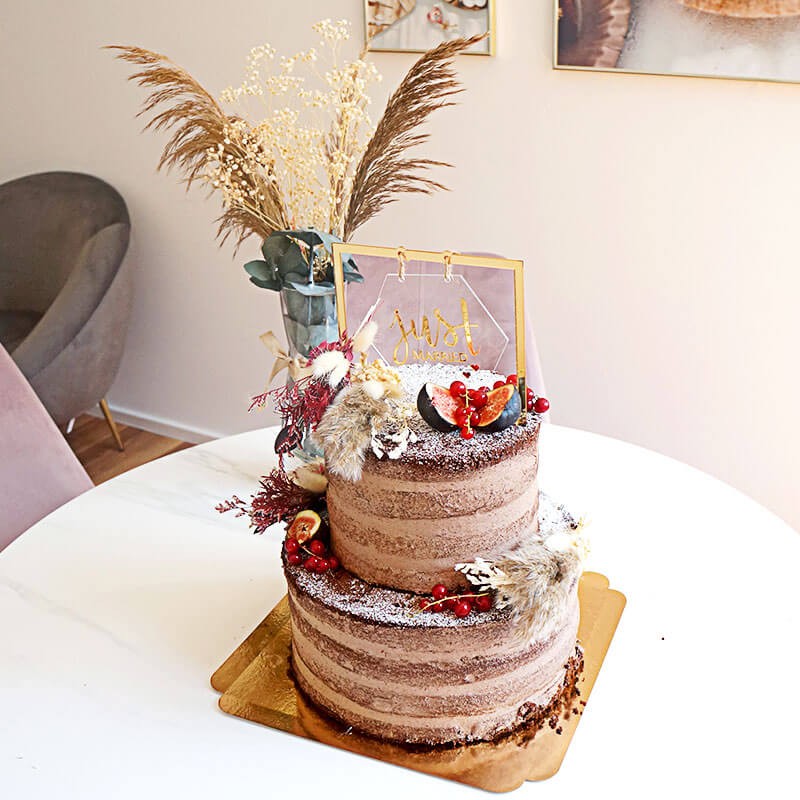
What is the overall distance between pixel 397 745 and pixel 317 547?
26 cm

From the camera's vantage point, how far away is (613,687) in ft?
4.32

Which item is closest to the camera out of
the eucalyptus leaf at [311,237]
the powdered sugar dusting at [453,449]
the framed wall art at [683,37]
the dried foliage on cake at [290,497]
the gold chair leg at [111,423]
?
the powdered sugar dusting at [453,449]

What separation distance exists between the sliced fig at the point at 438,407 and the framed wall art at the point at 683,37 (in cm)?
144

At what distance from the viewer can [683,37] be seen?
7.47ft

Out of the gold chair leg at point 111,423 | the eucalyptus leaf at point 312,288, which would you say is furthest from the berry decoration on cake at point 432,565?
the gold chair leg at point 111,423

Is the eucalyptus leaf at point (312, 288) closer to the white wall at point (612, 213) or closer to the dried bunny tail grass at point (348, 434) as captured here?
the dried bunny tail grass at point (348, 434)

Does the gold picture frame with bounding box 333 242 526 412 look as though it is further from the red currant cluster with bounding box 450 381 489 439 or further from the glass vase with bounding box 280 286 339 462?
the glass vase with bounding box 280 286 339 462

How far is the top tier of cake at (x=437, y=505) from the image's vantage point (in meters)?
1.16

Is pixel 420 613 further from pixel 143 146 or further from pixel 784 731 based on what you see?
pixel 143 146

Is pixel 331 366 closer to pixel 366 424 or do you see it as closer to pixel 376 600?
pixel 366 424

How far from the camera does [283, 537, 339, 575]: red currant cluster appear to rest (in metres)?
1.29

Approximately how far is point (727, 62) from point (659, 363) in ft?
2.48

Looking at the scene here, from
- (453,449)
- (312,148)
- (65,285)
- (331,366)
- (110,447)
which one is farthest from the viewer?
(110,447)

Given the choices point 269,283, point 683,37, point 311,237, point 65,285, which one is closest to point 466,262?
point 311,237
